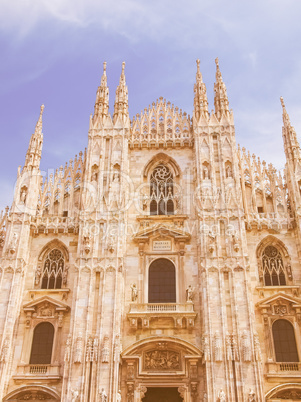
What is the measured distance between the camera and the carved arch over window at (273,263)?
21.7 meters

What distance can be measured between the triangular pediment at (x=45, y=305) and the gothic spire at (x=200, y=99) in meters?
13.0

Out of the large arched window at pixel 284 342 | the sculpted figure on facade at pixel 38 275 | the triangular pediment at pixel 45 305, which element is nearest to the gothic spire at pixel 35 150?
the sculpted figure on facade at pixel 38 275

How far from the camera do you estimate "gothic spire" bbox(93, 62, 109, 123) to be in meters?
26.4

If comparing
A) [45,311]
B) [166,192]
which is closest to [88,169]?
[166,192]

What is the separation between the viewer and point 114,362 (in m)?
19.4

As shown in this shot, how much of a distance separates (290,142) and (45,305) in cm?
1574

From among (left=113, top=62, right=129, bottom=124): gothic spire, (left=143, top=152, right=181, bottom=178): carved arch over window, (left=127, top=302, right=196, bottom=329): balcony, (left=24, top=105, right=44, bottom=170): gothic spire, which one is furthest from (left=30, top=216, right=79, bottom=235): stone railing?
(left=113, top=62, right=129, bottom=124): gothic spire

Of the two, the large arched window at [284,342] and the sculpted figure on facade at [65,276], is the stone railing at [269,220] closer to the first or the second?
the large arched window at [284,342]

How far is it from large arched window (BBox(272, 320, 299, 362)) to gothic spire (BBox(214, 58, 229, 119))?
12.2 m

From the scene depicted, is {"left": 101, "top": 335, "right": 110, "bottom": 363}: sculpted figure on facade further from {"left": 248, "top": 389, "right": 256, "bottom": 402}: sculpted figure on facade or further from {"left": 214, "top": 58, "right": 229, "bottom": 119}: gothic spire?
{"left": 214, "top": 58, "right": 229, "bottom": 119}: gothic spire

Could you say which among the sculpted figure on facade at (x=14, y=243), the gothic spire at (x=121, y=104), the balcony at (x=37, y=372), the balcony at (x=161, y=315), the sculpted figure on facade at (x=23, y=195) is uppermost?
the gothic spire at (x=121, y=104)

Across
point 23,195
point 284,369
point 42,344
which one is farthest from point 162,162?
point 284,369

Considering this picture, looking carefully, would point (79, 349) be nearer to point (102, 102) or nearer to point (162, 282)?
point (162, 282)

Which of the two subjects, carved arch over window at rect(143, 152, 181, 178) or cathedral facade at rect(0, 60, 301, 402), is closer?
cathedral facade at rect(0, 60, 301, 402)
